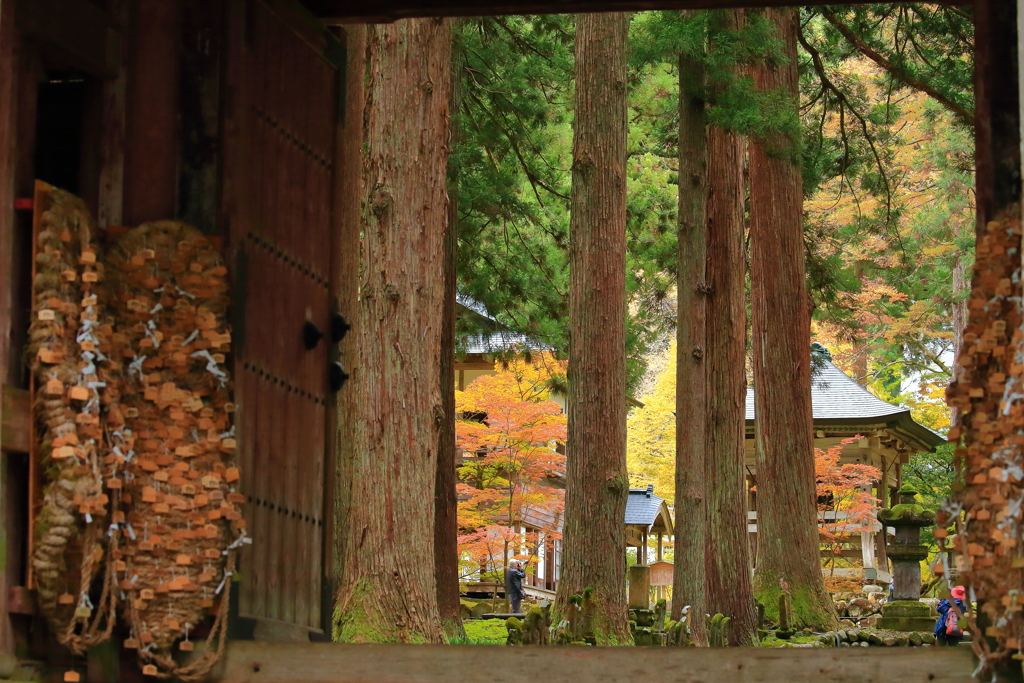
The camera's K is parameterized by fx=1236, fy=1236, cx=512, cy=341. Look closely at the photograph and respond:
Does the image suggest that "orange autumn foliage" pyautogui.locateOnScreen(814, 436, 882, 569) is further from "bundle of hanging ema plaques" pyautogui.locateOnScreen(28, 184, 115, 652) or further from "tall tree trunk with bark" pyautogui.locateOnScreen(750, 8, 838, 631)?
"bundle of hanging ema plaques" pyautogui.locateOnScreen(28, 184, 115, 652)

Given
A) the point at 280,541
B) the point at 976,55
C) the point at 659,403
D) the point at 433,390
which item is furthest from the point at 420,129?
the point at 659,403

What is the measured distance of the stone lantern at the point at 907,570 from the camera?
1563 centimetres

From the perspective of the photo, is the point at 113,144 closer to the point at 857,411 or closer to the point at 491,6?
the point at 491,6

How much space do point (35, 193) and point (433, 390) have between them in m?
4.74

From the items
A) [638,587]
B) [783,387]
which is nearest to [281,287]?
[783,387]

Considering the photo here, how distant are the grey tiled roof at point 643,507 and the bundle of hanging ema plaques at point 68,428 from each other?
1096 inches

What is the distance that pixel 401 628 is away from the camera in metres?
8.66

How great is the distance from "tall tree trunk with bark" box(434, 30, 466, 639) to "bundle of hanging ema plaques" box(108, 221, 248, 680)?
8.73 m

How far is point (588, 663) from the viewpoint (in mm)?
4637

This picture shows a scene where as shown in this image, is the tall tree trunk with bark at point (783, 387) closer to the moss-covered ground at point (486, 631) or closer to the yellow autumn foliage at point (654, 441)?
the moss-covered ground at point (486, 631)

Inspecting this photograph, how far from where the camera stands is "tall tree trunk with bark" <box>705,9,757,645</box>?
48.4 feet

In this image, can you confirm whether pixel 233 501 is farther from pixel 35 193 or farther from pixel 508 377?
pixel 508 377

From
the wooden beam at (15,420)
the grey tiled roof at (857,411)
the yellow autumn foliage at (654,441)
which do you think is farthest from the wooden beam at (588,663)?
the yellow autumn foliage at (654,441)

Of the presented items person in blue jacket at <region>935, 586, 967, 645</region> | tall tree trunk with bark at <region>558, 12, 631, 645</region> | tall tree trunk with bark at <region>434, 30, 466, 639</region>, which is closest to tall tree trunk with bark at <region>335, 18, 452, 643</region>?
tall tree trunk with bark at <region>558, 12, 631, 645</region>
